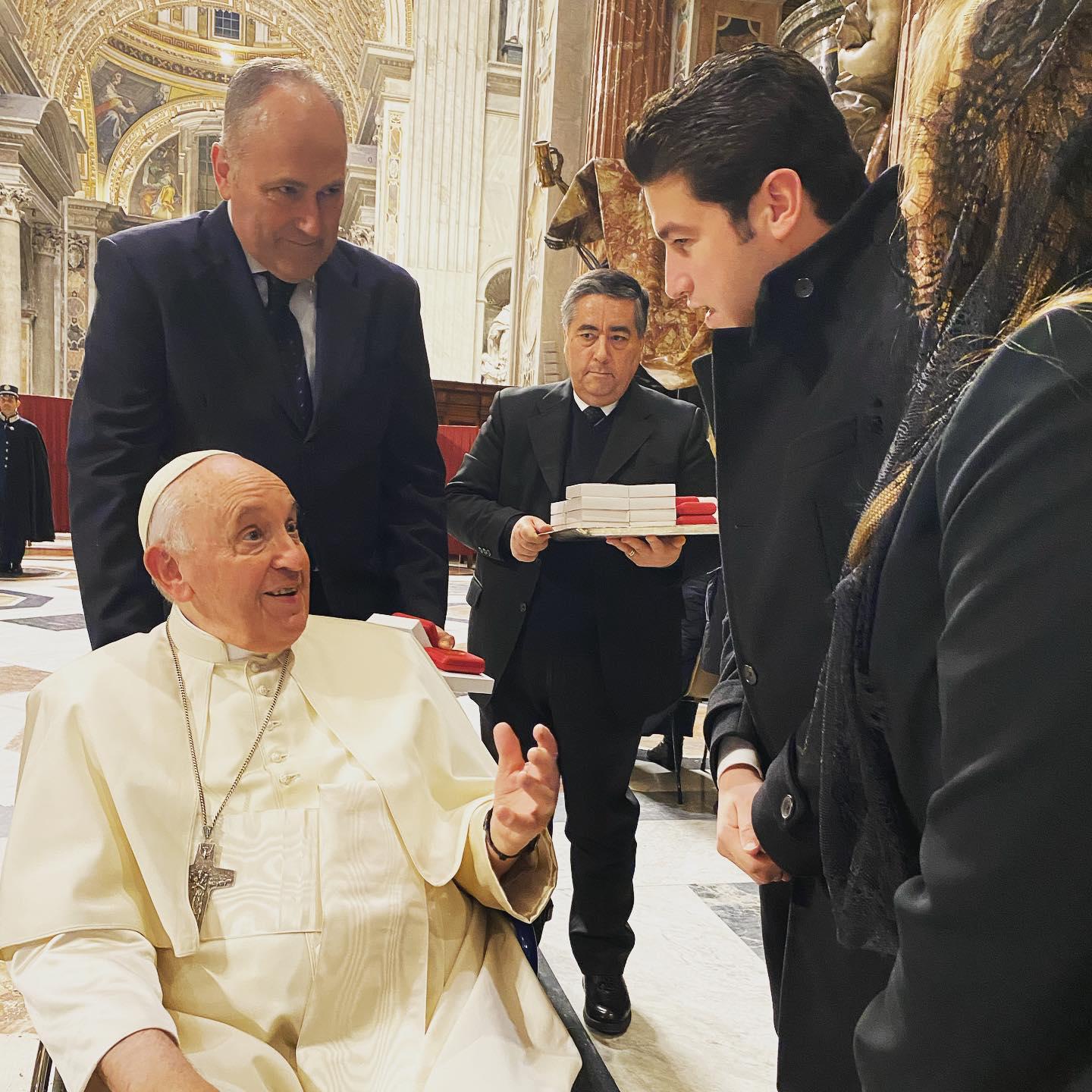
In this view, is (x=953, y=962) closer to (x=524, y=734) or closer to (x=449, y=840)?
(x=449, y=840)

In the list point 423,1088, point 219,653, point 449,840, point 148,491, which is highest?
point 148,491

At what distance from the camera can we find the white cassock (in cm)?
143

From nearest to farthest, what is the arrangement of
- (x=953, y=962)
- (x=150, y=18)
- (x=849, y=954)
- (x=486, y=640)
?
(x=953, y=962)
(x=849, y=954)
(x=486, y=640)
(x=150, y=18)

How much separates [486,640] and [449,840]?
108 centimetres

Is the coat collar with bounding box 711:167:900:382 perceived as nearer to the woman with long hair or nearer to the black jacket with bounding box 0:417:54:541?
the woman with long hair

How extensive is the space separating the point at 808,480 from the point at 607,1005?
73.0 inches

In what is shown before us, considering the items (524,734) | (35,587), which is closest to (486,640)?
(524,734)

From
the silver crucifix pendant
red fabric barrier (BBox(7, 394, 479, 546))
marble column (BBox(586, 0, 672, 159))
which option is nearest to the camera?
the silver crucifix pendant

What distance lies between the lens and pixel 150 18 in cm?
3144

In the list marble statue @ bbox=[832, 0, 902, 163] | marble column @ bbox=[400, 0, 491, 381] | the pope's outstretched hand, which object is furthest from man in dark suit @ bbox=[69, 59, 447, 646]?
marble column @ bbox=[400, 0, 491, 381]

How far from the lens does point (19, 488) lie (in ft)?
38.1

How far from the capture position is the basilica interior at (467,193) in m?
2.92

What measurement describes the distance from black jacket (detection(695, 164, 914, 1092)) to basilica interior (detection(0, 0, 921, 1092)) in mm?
684

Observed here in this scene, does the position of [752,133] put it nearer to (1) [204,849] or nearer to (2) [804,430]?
(2) [804,430]
